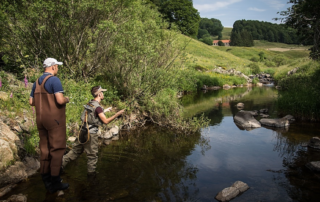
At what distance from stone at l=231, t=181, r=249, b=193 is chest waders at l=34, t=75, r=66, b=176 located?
470 cm

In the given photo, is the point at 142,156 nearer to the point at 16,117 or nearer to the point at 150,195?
the point at 150,195

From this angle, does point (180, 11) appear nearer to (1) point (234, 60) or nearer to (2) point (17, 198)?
(1) point (234, 60)

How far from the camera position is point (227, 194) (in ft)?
21.6

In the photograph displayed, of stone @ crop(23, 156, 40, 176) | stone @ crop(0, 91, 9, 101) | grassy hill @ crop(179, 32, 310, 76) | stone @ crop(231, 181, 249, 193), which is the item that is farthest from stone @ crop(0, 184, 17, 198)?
grassy hill @ crop(179, 32, 310, 76)

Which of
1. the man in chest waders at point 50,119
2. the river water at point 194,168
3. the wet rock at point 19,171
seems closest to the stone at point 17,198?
the river water at point 194,168

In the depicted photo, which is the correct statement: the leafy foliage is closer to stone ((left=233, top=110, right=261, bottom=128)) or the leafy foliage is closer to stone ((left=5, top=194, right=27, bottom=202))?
stone ((left=233, top=110, right=261, bottom=128))

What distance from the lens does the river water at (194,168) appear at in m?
6.61

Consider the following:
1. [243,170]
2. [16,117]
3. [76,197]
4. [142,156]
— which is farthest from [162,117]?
[76,197]

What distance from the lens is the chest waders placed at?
5551 millimetres

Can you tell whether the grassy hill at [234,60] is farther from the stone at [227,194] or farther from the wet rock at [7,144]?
the wet rock at [7,144]

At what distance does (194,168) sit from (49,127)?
4.97m

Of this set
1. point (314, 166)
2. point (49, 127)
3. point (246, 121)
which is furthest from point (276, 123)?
point (49, 127)

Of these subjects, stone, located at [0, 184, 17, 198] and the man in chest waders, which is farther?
stone, located at [0, 184, 17, 198]

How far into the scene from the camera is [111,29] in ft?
41.6
